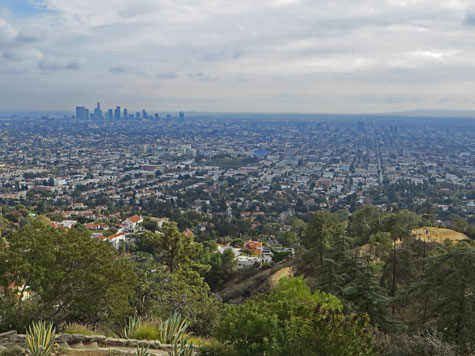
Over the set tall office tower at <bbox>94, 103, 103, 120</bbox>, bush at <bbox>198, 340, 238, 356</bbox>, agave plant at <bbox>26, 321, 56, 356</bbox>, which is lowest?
bush at <bbox>198, 340, 238, 356</bbox>

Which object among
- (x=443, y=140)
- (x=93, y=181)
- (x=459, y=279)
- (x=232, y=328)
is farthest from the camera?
(x=443, y=140)

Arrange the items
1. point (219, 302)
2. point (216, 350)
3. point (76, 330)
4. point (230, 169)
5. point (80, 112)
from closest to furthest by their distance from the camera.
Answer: point (216, 350)
point (76, 330)
point (219, 302)
point (230, 169)
point (80, 112)

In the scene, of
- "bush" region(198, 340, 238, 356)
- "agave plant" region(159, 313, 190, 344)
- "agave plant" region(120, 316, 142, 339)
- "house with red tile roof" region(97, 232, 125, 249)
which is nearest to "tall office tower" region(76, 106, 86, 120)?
"house with red tile roof" region(97, 232, 125, 249)

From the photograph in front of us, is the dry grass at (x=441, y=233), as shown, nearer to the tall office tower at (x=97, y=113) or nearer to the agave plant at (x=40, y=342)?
the agave plant at (x=40, y=342)

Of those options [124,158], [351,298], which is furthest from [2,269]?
[124,158]

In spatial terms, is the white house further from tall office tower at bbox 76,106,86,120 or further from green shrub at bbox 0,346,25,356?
tall office tower at bbox 76,106,86,120

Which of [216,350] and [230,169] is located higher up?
[216,350]

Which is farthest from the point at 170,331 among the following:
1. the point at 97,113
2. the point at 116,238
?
the point at 97,113

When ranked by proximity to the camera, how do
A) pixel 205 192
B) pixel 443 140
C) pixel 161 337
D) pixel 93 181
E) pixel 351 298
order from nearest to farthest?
pixel 161 337
pixel 351 298
pixel 205 192
pixel 93 181
pixel 443 140

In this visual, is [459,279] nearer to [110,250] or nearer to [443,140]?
[110,250]

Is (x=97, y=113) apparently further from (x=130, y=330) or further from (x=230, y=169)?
(x=130, y=330)

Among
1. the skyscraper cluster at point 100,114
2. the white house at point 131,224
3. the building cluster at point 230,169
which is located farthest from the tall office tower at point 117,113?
the white house at point 131,224
